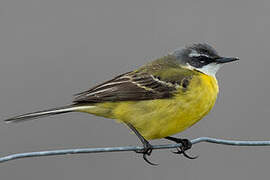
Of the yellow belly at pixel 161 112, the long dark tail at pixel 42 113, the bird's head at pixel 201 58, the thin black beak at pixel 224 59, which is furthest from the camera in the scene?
the bird's head at pixel 201 58

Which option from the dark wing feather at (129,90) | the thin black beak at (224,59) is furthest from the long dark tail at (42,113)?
the thin black beak at (224,59)

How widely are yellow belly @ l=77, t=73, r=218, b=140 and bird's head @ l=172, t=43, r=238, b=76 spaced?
0.57m

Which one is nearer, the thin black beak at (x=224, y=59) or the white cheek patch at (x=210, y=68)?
the thin black beak at (x=224, y=59)

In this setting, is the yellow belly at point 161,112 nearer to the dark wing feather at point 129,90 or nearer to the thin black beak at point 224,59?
the dark wing feather at point 129,90

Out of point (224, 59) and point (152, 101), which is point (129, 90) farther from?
point (224, 59)

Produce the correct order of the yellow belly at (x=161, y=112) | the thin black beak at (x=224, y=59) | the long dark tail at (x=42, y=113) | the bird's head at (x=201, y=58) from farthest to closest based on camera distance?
the bird's head at (x=201, y=58) → the thin black beak at (x=224, y=59) → the yellow belly at (x=161, y=112) → the long dark tail at (x=42, y=113)

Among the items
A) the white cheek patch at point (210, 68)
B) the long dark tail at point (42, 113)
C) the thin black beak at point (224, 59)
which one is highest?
the thin black beak at point (224, 59)

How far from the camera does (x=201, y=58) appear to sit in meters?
7.00

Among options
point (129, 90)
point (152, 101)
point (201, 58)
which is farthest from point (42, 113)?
point (201, 58)

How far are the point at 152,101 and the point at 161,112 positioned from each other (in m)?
0.20

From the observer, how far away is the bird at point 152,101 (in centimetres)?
627

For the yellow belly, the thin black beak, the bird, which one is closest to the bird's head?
the thin black beak

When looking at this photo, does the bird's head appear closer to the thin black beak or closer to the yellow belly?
the thin black beak

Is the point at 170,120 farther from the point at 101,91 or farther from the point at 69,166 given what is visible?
the point at 69,166
